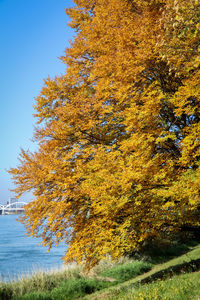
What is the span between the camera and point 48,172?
11258 millimetres

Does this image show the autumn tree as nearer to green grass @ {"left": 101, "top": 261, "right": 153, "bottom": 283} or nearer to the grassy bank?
the grassy bank

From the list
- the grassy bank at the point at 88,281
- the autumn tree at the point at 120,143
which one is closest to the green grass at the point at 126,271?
the grassy bank at the point at 88,281

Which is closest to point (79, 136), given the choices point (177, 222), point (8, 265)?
point (177, 222)

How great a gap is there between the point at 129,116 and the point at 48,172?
157 inches

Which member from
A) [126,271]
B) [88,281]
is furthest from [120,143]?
[126,271]

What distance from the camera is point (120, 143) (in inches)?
387

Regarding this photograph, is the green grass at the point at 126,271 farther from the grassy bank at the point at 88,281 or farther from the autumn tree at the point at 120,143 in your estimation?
the autumn tree at the point at 120,143

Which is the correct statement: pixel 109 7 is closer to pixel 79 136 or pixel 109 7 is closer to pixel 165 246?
pixel 79 136

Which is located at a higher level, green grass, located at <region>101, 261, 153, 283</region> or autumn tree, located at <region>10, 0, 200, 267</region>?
autumn tree, located at <region>10, 0, 200, 267</region>

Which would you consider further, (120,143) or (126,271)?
(126,271)

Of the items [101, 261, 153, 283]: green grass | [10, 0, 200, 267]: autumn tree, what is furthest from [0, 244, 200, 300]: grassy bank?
[10, 0, 200, 267]: autumn tree

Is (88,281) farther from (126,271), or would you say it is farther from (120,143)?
(120,143)

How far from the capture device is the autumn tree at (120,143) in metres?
8.71

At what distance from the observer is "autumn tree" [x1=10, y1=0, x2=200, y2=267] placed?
8711 mm
